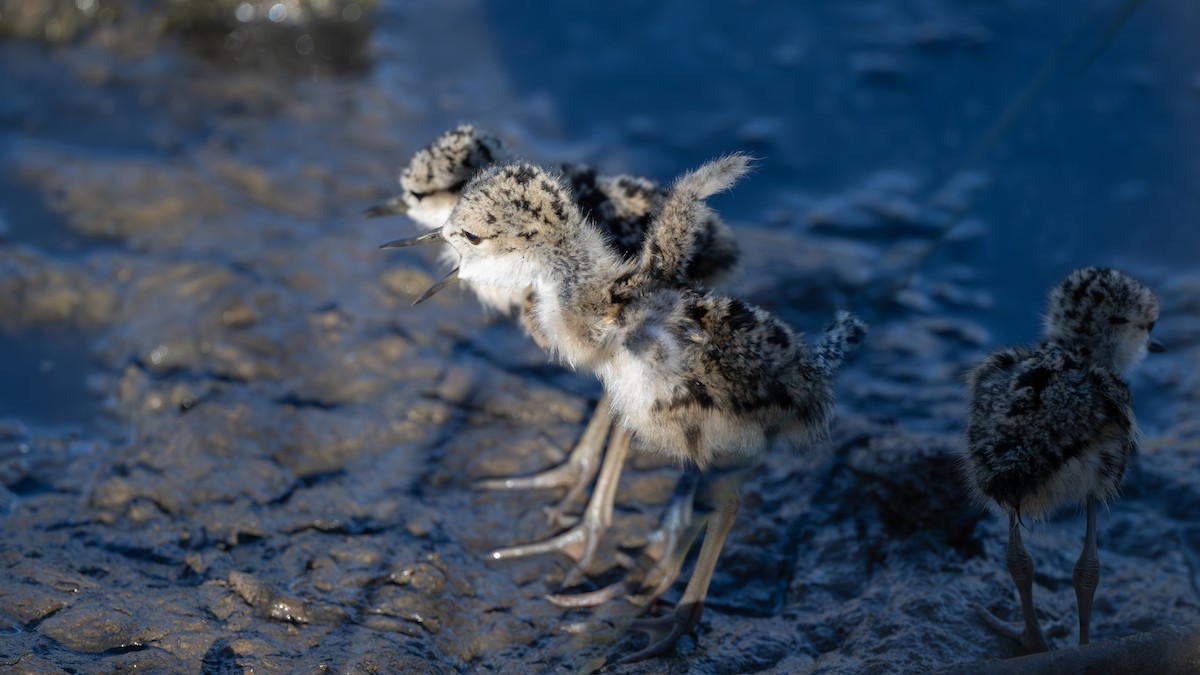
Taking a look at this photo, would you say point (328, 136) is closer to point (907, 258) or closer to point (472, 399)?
point (472, 399)

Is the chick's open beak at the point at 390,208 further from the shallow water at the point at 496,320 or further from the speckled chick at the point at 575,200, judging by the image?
the shallow water at the point at 496,320

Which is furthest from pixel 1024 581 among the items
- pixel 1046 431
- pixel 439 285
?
pixel 439 285

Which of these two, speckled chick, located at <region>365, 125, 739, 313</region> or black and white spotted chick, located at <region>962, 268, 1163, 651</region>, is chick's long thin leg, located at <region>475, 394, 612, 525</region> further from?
black and white spotted chick, located at <region>962, 268, 1163, 651</region>

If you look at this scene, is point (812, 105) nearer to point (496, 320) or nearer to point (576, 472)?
point (496, 320)

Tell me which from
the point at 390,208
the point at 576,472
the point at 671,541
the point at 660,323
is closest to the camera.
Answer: the point at 660,323

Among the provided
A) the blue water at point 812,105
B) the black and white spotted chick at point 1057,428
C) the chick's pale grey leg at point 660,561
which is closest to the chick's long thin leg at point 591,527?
the chick's pale grey leg at point 660,561

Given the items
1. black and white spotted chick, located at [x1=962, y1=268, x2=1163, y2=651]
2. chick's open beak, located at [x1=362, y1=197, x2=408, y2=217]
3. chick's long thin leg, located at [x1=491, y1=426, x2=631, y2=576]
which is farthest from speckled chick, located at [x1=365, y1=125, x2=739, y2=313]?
black and white spotted chick, located at [x1=962, y1=268, x2=1163, y2=651]

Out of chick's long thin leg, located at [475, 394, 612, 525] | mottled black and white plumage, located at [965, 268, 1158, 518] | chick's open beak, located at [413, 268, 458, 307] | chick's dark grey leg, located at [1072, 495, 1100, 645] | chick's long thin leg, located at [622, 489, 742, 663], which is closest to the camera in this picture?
mottled black and white plumage, located at [965, 268, 1158, 518]
